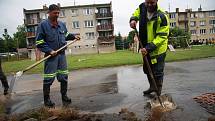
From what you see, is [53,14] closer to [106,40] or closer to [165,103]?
[165,103]

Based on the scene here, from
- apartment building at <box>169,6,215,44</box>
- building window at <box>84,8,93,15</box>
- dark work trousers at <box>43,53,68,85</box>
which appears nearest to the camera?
dark work trousers at <box>43,53,68,85</box>

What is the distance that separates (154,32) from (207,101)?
1611mm

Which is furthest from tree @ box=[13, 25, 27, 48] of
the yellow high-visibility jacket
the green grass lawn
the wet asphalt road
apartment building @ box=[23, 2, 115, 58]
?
the yellow high-visibility jacket

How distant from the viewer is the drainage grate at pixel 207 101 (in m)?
5.17

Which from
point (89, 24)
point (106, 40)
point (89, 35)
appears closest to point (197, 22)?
point (106, 40)

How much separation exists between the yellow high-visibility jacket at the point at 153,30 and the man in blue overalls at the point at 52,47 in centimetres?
164

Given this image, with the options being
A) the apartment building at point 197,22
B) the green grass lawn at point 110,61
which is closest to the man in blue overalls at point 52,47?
the green grass lawn at point 110,61

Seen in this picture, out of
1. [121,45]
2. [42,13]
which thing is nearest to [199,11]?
[121,45]

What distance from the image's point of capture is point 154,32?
6.08 meters

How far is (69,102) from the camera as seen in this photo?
674 cm

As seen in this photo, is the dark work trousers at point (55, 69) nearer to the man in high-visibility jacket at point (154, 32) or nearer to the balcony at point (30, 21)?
the man in high-visibility jacket at point (154, 32)

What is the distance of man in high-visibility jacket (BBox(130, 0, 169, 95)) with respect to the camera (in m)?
5.89

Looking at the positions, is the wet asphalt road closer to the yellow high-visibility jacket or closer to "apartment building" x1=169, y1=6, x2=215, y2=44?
the yellow high-visibility jacket

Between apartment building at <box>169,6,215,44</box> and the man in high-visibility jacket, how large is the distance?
8843 centimetres
